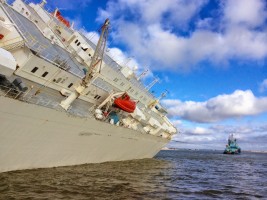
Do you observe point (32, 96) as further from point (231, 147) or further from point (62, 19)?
point (231, 147)

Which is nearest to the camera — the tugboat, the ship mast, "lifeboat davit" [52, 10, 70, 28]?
the ship mast

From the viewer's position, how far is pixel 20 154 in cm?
1694

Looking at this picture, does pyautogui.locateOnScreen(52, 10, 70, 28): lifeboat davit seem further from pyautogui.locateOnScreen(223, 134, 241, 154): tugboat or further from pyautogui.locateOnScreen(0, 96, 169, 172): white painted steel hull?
pyautogui.locateOnScreen(223, 134, 241, 154): tugboat

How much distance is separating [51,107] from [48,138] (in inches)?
79.0

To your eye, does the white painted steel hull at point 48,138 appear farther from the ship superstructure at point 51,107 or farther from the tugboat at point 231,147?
the tugboat at point 231,147

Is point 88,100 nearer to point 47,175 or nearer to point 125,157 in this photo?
point 125,157

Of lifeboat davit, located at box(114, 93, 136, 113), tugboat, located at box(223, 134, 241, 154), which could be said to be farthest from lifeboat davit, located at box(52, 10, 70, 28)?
tugboat, located at box(223, 134, 241, 154)

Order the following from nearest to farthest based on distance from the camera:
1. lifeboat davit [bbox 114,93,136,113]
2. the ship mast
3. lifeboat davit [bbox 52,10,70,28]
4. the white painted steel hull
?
the white painted steel hull
the ship mast
lifeboat davit [bbox 114,93,136,113]
lifeboat davit [bbox 52,10,70,28]

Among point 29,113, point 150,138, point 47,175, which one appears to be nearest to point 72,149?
point 47,175

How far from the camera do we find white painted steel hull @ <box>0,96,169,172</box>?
51.2 feet

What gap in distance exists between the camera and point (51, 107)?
18.6 metres

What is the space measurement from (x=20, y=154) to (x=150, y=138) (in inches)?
920

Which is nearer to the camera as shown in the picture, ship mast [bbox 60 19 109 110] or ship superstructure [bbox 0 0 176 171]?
ship superstructure [bbox 0 0 176 171]

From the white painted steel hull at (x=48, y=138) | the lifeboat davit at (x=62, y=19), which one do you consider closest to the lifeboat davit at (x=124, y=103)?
the white painted steel hull at (x=48, y=138)
